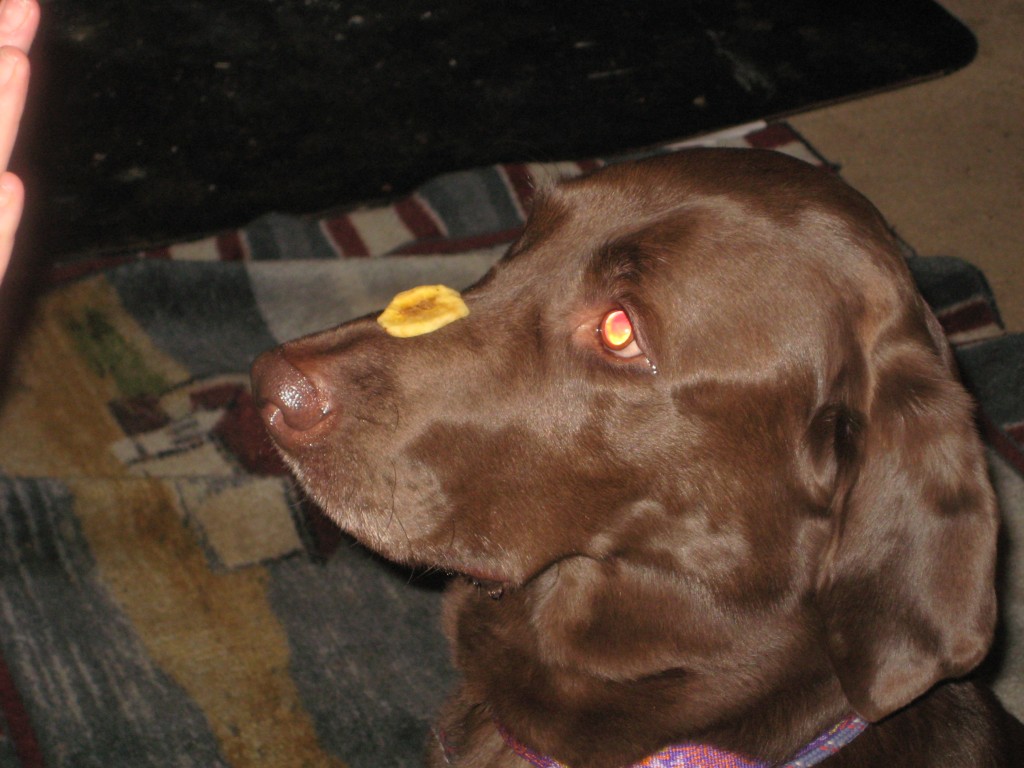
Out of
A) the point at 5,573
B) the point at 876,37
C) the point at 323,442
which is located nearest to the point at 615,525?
the point at 323,442

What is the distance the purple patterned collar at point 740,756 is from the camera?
2.15 meters

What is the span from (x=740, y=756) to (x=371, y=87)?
4089 mm

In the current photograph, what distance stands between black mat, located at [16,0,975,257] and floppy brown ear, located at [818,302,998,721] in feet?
10.9

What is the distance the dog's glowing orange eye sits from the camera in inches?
81.2

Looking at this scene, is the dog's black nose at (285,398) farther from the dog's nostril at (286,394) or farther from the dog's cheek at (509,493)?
the dog's cheek at (509,493)

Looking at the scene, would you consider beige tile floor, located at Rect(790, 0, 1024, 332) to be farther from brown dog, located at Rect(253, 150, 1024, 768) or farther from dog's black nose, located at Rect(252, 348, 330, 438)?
dog's black nose, located at Rect(252, 348, 330, 438)

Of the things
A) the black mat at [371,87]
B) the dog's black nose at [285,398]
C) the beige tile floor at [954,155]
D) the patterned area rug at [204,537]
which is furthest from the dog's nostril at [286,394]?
the beige tile floor at [954,155]

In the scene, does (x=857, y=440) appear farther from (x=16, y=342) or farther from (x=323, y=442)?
(x=16, y=342)

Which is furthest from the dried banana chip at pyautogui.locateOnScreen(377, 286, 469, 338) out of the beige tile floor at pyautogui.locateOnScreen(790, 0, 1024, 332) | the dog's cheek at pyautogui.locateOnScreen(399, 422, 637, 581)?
the beige tile floor at pyautogui.locateOnScreen(790, 0, 1024, 332)

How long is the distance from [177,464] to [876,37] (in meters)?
4.46

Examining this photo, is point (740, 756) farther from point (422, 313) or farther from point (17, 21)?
point (17, 21)

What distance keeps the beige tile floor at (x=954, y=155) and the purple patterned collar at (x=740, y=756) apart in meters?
2.93

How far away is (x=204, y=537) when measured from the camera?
11.2ft

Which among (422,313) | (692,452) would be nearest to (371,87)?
(422,313)
